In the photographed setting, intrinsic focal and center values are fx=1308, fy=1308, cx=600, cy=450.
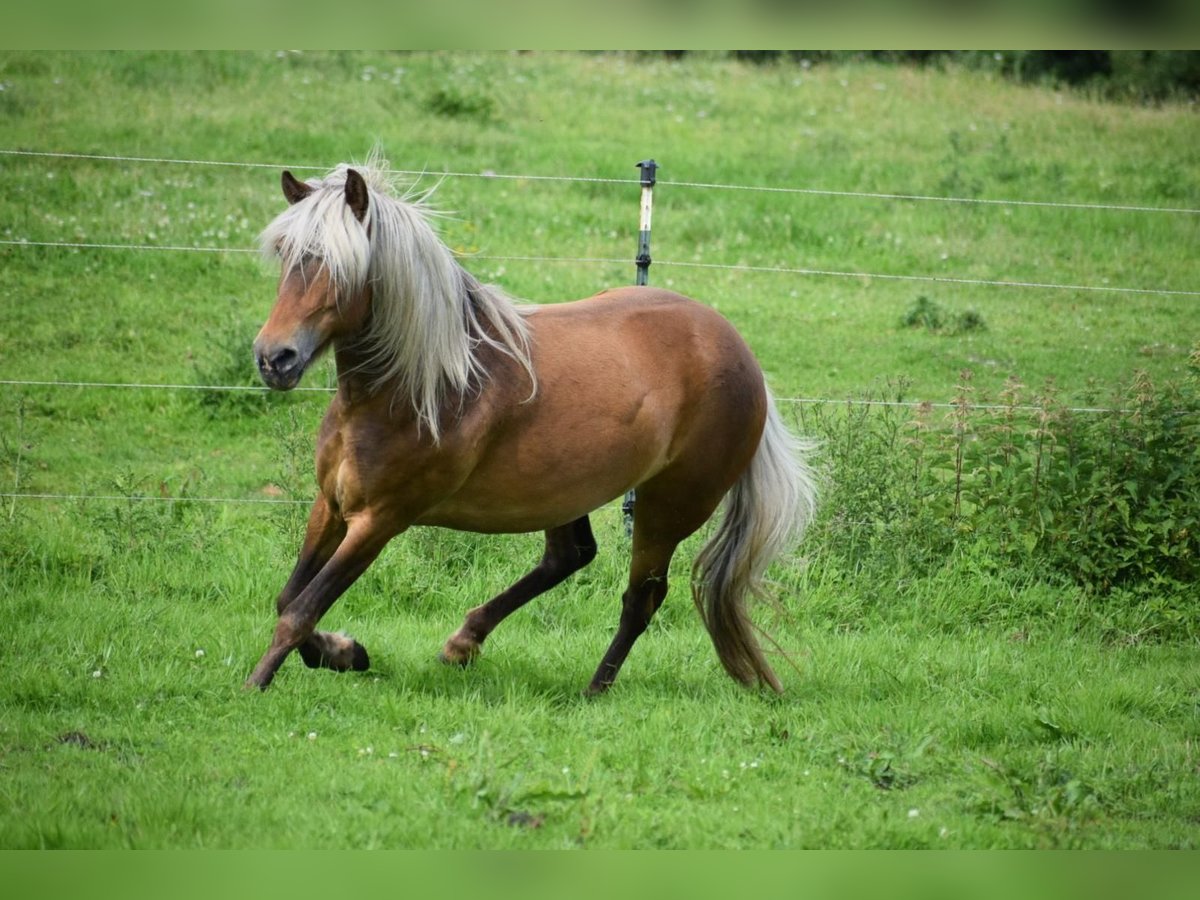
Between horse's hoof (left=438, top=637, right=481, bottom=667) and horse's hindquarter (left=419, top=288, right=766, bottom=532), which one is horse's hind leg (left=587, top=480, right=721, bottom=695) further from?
horse's hoof (left=438, top=637, right=481, bottom=667)

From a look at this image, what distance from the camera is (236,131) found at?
1273 centimetres

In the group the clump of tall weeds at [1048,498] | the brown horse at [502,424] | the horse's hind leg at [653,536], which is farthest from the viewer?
the clump of tall weeds at [1048,498]

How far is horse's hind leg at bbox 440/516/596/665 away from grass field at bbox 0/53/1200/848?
14 cm

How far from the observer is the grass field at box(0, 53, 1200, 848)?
4688 millimetres

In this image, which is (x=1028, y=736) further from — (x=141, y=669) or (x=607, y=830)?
(x=141, y=669)

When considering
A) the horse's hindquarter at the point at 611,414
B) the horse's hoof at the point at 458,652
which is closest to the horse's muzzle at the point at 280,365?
the horse's hindquarter at the point at 611,414

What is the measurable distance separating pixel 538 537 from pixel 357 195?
3068mm

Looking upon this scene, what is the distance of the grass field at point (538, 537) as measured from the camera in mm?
4688

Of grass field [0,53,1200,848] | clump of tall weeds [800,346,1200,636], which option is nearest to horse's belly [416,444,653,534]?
grass field [0,53,1200,848]

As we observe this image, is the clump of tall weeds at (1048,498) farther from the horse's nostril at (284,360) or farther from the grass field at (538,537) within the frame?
the horse's nostril at (284,360)

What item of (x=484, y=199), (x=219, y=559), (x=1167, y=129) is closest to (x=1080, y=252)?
(x=1167, y=129)

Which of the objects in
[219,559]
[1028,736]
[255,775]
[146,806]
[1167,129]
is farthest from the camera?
[1167,129]

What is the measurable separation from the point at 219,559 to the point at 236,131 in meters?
7.00

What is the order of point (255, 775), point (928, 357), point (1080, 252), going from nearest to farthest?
point (255, 775), point (928, 357), point (1080, 252)
